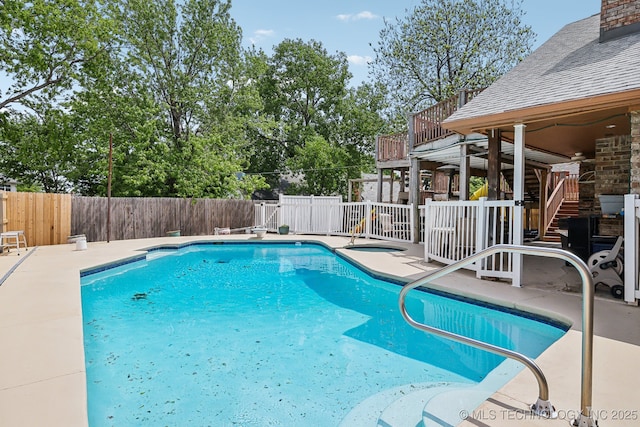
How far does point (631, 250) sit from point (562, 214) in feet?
26.6

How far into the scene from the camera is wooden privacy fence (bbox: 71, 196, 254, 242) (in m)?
11.7

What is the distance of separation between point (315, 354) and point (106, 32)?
1670 cm

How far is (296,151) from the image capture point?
2383 cm

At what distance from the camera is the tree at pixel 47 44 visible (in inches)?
510

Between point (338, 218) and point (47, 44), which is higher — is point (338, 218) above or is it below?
below

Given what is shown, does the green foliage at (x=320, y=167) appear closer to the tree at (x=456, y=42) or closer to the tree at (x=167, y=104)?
the tree at (x=167, y=104)

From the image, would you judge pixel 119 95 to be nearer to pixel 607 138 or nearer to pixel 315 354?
pixel 315 354

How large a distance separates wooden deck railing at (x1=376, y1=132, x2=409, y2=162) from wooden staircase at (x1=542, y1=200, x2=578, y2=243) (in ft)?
16.3

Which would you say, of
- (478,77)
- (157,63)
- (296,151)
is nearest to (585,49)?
(478,77)

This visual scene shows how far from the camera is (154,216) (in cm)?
1346

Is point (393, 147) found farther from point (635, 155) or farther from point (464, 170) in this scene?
point (635, 155)

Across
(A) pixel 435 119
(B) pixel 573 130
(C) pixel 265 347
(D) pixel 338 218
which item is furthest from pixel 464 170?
(C) pixel 265 347

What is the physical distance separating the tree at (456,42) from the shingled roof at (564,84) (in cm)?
1358

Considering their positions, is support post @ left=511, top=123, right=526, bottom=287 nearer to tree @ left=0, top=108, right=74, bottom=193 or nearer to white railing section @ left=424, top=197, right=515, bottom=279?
white railing section @ left=424, top=197, right=515, bottom=279
